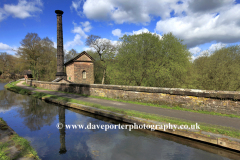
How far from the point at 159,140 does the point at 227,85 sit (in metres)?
10.3

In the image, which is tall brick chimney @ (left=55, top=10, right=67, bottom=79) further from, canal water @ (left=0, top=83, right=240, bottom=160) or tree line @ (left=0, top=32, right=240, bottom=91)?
canal water @ (left=0, top=83, right=240, bottom=160)

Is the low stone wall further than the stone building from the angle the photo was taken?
No

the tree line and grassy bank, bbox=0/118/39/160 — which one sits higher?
the tree line

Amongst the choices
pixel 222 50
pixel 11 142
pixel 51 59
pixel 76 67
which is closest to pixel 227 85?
pixel 222 50

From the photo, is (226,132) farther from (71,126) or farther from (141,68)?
(141,68)

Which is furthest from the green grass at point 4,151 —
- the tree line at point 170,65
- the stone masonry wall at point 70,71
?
the stone masonry wall at point 70,71

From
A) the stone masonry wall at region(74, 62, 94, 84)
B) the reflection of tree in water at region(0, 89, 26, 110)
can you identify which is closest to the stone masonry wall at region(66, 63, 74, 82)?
the stone masonry wall at region(74, 62, 94, 84)

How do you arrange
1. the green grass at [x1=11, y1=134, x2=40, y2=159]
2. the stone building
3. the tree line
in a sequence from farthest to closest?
the stone building, the tree line, the green grass at [x1=11, y1=134, x2=40, y2=159]

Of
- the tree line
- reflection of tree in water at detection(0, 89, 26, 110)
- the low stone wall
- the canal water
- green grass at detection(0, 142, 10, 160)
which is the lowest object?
the canal water

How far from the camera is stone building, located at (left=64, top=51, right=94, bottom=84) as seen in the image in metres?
28.6

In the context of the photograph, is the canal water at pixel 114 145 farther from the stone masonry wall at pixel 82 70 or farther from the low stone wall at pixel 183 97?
the stone masonry wall at pixel 82 70

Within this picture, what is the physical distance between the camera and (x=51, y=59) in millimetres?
37281

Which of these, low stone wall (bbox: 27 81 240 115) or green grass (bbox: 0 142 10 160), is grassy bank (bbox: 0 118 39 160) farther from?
low stone wall (bbox: 27 81 240 115)

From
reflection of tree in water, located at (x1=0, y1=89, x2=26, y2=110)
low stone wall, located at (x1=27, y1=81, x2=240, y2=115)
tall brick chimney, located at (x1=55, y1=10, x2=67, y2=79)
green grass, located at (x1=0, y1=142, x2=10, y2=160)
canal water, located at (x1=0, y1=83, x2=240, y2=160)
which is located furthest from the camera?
tall brick chimney, located at (x1=55, y1=10, x2=67, y2=79)
